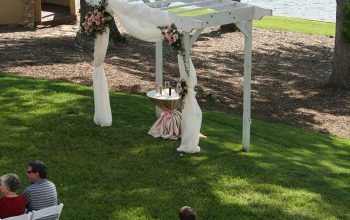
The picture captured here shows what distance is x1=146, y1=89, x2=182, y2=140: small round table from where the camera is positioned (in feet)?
44.7

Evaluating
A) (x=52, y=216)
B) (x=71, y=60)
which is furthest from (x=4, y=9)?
(x=52, y=216)

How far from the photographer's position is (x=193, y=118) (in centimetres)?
1282

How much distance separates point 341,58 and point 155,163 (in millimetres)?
10031

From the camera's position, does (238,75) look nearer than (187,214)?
No

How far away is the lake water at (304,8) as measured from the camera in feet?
121

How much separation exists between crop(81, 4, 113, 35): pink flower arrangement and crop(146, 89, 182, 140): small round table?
1.61 m

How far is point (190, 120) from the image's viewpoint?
1282cm

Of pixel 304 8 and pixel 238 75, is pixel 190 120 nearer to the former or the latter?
pixel 238 75

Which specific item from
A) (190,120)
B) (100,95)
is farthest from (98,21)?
(190,120)

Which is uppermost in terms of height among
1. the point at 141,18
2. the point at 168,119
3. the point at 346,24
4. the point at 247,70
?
the point at 141,18

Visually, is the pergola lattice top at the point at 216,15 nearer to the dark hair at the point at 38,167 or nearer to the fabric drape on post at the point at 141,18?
the fabric drape on post at the point at 141,18

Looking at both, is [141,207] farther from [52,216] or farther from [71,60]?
[71,60]

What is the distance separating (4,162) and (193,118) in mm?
3320

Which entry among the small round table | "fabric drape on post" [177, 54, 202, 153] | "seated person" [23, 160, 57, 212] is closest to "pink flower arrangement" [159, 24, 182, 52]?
"fabric drape on post" [177, 54, 202, 153]
